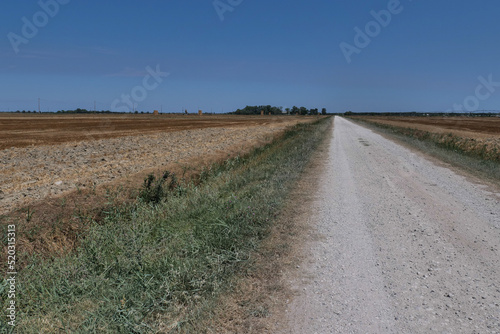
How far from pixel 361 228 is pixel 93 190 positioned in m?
7.14

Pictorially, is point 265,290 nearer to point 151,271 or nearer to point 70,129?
point 151,271

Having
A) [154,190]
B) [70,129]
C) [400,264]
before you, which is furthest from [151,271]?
[70,129]

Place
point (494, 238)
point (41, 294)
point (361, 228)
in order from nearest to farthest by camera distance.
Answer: point (41, 294), point (494, 238), point (361, 228)

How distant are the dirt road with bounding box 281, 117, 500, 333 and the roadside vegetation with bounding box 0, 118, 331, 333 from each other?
0.95 m

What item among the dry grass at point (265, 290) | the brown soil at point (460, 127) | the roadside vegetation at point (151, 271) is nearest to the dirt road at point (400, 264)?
the dry grass at point (265, 290)

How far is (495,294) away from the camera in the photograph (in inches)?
134

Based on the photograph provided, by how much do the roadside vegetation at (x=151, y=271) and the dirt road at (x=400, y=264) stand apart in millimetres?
955

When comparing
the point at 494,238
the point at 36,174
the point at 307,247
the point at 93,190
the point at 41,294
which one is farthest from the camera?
the point at 36,174

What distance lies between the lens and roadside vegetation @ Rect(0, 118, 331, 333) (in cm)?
304

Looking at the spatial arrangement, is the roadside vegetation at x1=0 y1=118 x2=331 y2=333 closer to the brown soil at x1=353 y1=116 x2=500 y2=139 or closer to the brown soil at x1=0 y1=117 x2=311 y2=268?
the brown soil at x1=0 y1=117 x2=311 y2=268

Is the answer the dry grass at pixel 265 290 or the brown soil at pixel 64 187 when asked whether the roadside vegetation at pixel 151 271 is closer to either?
the dry grass at pixel 265 290

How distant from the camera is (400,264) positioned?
410 cm

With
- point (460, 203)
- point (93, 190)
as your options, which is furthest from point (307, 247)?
point (93, 190)

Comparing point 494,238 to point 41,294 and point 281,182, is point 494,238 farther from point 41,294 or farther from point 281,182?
point 41,294
